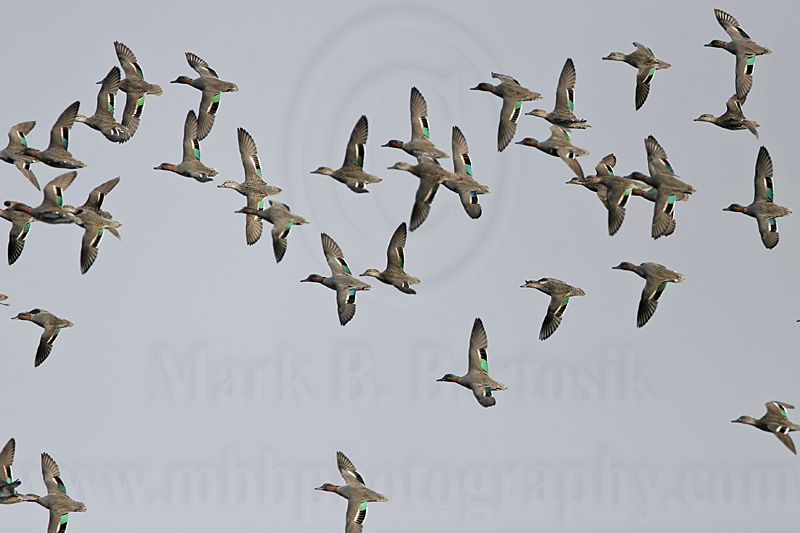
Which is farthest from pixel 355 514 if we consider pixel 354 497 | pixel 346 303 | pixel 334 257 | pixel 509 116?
pixel 509 116

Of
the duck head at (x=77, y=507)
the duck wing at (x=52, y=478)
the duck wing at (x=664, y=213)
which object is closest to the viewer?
the duck wing at (x=664, y=213)

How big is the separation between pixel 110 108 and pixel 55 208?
11.3 ft

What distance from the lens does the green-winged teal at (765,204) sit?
166 ft

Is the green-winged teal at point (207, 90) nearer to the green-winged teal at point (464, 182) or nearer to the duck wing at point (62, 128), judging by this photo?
the duck wing at point (62, 128)

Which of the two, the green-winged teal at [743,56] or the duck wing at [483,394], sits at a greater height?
the green-winged teal at [743,56]

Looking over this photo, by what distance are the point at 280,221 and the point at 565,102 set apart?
321 inches

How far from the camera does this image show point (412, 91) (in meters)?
52.0

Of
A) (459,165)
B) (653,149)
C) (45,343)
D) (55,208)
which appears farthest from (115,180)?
(653,149)

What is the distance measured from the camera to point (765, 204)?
167ft

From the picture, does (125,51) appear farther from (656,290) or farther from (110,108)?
(656,290)

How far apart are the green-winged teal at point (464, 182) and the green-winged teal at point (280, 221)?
4.38 m

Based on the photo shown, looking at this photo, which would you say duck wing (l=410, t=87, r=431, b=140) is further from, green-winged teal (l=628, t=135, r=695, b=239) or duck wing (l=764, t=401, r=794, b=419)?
duck wing (l=764, t=401, r=794, b=419)

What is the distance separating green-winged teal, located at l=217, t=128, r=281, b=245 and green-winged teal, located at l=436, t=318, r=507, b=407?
677 centimetres

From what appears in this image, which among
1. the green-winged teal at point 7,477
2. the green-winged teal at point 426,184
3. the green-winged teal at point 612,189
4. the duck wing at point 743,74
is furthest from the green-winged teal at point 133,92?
the duck wing at point 743,74
